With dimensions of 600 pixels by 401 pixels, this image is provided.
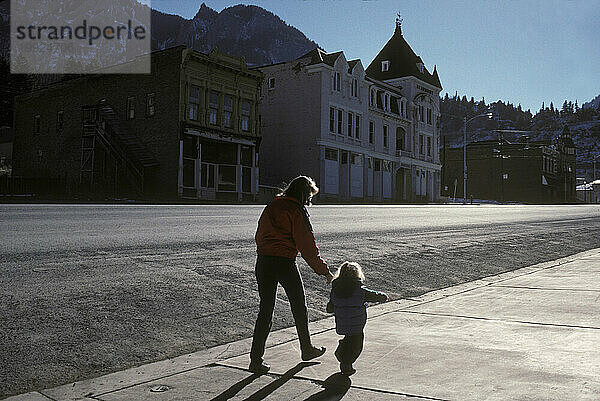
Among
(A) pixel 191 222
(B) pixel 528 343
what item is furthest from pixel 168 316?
(A) pixel 191 222

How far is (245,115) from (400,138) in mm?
24104

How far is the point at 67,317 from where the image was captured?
20.9ft

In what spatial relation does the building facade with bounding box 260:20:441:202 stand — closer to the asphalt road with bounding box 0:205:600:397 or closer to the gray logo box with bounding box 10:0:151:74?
the gray logo box with bounding box 10:0:151:74

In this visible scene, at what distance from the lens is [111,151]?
40000mm

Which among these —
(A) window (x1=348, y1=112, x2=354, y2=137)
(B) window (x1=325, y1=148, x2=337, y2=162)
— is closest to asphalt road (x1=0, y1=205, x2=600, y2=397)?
(B) window (x1=325, y1=148, x2=337, y2=162)

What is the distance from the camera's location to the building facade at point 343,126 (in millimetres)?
48781

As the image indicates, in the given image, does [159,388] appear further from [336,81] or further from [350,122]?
[350,122]

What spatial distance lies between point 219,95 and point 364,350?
36.0 metres

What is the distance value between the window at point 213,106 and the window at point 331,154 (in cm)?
1192

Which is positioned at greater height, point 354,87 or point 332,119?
point 354,87

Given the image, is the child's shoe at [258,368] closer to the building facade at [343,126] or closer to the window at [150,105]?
the window at [150,105]

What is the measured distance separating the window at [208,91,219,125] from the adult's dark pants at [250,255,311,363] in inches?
1372

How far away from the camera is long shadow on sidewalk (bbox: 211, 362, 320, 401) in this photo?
449 centimetres

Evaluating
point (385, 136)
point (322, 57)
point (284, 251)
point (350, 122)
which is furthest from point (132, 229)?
point (385, 136)
